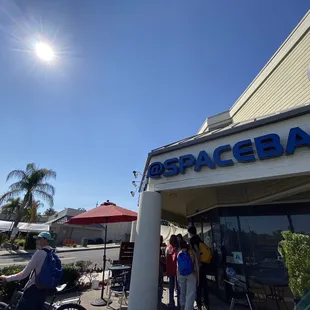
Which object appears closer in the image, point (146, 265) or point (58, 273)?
point (58, 273)

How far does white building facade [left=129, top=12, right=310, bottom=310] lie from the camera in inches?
179

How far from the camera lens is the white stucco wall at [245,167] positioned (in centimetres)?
425

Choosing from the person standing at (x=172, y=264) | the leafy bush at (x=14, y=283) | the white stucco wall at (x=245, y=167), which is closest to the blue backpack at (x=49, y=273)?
the leafy bush at (x=14, y=283)

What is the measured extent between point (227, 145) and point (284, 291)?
425cm

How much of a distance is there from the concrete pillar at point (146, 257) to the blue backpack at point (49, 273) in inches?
86.7

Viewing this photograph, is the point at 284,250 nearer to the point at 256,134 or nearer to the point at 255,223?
the point at 256,134

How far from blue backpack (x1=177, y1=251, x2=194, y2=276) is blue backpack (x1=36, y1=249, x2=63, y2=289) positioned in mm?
2638

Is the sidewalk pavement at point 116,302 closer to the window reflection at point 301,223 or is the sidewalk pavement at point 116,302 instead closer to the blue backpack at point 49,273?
the blue backpack at point 49,273

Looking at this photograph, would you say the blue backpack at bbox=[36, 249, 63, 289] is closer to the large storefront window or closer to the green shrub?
the green shrub

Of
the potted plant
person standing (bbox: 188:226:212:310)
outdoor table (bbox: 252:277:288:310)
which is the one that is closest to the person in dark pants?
person standing (bbox: 188:226:212:310)

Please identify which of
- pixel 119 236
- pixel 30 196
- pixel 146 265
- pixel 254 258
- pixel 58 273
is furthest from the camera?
pixel 119 236

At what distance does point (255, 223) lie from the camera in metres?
6.65

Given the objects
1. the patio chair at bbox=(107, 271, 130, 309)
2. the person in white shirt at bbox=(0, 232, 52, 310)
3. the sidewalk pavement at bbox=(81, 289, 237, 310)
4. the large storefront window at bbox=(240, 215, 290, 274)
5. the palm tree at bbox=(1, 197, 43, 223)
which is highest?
the palm tree at bbox=(1, 197, 43, 223)

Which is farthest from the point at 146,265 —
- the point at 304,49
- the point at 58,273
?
the point at 304,49
